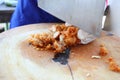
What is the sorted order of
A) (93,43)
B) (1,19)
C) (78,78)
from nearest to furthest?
(78,78)
(93,43)
(1,19)

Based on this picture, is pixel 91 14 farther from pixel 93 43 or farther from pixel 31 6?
pixel 31 6

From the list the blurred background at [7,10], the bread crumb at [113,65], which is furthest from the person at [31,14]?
the bread crumb at [113,65]

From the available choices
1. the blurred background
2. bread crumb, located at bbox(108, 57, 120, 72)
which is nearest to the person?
the blurred background

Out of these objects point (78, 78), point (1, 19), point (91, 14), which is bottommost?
point (78, 78)

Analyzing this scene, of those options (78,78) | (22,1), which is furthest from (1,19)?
(78,78)

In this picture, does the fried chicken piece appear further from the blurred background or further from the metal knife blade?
the blurred background

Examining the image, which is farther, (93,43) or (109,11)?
(109,11)
